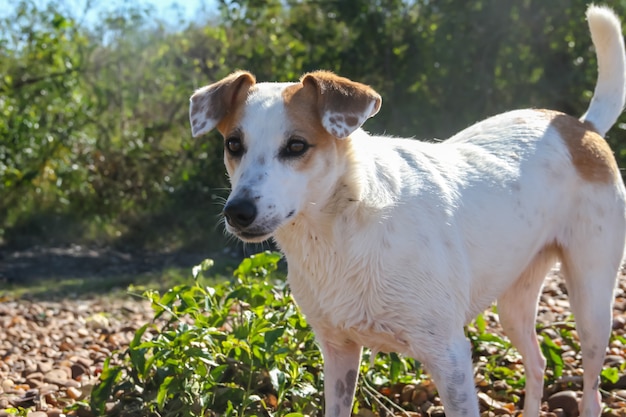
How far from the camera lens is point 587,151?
3.78 metres

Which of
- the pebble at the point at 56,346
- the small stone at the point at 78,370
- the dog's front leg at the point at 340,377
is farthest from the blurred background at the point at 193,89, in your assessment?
the dog's front leg at the point at 340,377

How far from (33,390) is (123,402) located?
70cm

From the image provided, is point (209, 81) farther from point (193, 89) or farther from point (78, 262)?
point (78, 262)

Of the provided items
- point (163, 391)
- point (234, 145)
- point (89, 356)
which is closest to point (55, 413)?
point (163, 391)

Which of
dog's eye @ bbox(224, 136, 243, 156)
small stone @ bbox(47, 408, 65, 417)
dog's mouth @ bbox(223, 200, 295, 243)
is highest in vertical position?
dog's eye @ bbox(224, 136, 243, 156)

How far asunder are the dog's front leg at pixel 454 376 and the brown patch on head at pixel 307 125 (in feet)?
2.71

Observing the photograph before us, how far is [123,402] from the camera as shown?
377 centimetres

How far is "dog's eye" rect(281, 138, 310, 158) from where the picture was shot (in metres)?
3.05

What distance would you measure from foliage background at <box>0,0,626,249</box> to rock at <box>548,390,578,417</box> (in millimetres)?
4418

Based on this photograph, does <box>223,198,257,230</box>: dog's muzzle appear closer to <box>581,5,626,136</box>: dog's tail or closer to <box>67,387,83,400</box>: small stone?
<box>67,387,83,400</box>: small stone

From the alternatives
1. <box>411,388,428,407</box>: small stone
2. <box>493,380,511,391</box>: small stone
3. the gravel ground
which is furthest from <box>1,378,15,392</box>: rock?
<box>493,380,511,391</box>: small stone

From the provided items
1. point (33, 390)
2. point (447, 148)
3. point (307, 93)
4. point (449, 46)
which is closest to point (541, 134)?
point (447, 148)

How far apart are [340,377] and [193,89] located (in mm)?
6164

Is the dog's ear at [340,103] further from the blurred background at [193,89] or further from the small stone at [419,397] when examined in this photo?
the blurred background at [193,89]
